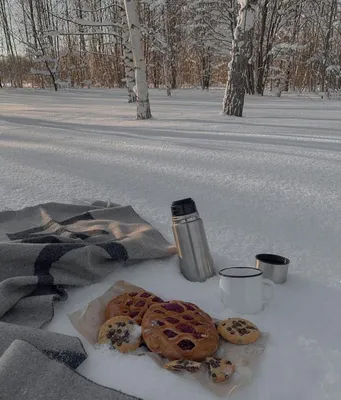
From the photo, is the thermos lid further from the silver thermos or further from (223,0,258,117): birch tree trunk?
(223,0,258,117): birch tree trunk

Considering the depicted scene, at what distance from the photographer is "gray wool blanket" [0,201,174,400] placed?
0.69 metres

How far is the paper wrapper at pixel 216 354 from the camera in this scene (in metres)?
0.72

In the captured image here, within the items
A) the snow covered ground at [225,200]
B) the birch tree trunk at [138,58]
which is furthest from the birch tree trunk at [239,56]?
the birch tree trunk at [138,58]

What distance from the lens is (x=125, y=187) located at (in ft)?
6.44

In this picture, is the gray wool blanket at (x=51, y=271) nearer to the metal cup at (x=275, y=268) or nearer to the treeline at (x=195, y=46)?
the metal cup at (x=275, y=268)

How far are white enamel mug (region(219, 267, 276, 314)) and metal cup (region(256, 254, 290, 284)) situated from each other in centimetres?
10

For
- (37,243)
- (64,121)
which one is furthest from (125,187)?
(64,121)

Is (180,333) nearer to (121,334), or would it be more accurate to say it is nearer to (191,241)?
(121,334)

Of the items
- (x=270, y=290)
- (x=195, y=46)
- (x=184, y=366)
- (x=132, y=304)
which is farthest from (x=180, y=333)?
(x=195, y=46)

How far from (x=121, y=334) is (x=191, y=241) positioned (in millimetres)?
383

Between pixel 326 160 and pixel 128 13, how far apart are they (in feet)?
9.91

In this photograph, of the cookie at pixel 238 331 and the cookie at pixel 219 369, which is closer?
the cookie at pixel 219 369

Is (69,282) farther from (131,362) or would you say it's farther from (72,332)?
(131,362)

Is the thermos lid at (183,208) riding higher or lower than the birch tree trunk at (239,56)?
lower
